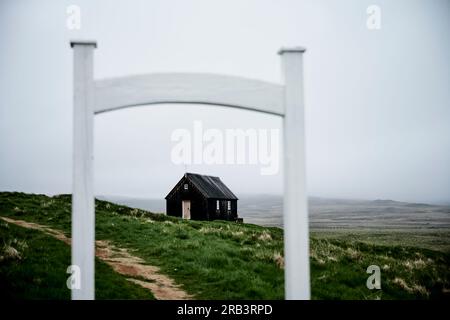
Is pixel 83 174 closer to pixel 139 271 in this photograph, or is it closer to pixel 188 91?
pixel 188 91

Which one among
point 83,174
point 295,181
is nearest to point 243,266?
point 295,181

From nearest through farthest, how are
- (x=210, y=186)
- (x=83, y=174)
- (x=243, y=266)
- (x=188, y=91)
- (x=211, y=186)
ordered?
(x=83, y=174) → (x=188, y=91) → (x=243, y=266) → (x=210, y=186) → (x=211, y=186)

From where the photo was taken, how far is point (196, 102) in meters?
5.35

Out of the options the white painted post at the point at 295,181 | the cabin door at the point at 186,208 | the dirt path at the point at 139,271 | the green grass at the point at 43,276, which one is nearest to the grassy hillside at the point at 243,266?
the green grass at the point at 43,276

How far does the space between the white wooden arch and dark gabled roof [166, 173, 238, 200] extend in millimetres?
31861

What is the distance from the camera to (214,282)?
32.2 feet

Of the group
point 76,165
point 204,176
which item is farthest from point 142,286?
point 204,176

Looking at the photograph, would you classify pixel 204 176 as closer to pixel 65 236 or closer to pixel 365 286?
pixel 65 236

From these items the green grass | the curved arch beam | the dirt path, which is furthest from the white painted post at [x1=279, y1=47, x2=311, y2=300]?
the green grass

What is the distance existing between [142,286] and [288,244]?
201 inches

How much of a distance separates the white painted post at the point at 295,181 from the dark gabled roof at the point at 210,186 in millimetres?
31844

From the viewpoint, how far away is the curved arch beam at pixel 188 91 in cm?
523

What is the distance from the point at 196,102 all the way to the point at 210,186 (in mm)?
35547

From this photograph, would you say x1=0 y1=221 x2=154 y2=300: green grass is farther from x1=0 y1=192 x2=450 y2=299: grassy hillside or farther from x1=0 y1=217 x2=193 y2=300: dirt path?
x1=0 y1=217 x2=193 y2=300: dirt path
